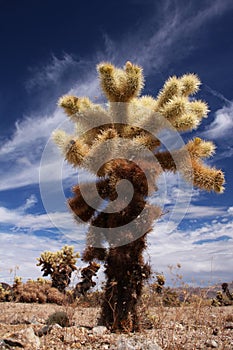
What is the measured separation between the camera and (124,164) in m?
6.19

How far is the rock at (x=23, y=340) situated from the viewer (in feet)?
14.7

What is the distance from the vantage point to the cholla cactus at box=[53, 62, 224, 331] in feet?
19.4

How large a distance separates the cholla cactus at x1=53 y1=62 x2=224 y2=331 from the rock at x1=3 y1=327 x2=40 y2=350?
1271 millimetres

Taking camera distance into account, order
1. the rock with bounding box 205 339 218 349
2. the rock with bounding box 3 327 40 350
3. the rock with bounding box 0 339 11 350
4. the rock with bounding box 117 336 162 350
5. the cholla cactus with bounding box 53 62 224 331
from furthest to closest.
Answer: the cholla cactus with bounding box 53 62 224 331 → the rock with bounding box 205 339 218 349 → the rock with bounding box 3 327 40 350 → the rock with bounding box 0 339 11 350 → the rock with bounding box 117 336 162 350

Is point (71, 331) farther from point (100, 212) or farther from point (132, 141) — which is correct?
point (132, 141)

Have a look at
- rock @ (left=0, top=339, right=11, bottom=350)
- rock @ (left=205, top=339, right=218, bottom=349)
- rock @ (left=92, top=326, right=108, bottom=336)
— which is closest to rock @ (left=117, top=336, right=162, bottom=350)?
rock @ (left=92, top=326, right=108, bottom=336)

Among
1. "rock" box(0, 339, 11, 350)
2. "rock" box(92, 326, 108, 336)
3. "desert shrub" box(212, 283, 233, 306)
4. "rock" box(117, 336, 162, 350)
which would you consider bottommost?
"rock" box(0, 339, 11, 350)

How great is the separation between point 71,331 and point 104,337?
1.54ft

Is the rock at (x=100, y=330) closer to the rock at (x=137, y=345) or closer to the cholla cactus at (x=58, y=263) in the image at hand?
the rock at (x=137, y=345)

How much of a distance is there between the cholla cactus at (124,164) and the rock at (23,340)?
4.17ft

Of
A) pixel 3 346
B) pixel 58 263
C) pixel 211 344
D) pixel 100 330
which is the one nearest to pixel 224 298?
pixel 58 263

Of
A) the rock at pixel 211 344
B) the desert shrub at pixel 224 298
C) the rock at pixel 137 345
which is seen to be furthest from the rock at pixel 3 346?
the desert shrub at pixel 224 298

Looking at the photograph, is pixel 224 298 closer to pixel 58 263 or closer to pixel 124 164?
pixel 58 263

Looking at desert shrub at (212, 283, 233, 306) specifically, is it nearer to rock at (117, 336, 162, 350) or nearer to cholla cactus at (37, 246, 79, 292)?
cholla cactus at (37, 246, 79, 292)
